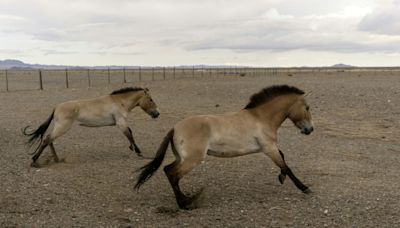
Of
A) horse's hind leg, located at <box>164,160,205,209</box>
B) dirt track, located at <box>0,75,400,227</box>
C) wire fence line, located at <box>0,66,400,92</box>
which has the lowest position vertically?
wire fence line, located at <box>0,66,400,92</box>

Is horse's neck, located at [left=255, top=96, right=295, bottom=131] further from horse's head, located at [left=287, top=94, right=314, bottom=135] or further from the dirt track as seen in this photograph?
Result: the dirt track

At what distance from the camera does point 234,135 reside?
24.7 feet

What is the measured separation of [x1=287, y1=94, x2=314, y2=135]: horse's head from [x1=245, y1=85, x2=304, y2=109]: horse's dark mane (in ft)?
0.67

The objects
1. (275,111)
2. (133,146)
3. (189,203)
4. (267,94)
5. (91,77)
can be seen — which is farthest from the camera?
(91,77)

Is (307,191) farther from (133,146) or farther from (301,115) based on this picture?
(133,146)

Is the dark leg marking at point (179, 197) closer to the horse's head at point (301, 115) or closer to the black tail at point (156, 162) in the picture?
the black tail at point (156, 162)

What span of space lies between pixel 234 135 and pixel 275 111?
1.11 meters

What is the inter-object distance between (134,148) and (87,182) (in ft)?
9.78

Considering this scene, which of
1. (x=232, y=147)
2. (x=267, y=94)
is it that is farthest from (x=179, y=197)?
(x=267, y=94)

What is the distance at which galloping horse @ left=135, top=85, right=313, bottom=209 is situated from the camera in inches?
282

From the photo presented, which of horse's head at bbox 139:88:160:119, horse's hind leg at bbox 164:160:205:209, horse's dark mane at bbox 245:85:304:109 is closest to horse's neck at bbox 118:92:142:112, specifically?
horse's head at bbox 139:88:160:119

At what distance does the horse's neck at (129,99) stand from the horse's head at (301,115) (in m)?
4.96

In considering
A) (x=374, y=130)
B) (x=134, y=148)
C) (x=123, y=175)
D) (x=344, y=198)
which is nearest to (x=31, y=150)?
(x=134, y=148)

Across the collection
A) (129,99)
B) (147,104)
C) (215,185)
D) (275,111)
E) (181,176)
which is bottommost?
(215,185)
